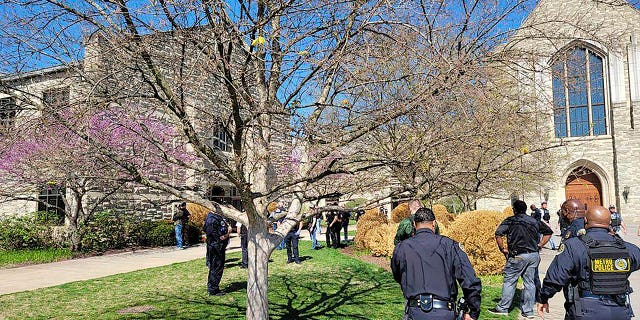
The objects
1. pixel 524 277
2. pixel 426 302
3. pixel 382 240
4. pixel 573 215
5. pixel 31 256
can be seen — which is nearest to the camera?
pixel 426 302

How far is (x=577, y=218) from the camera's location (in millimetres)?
6520

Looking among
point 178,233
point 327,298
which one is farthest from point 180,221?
point 327,298

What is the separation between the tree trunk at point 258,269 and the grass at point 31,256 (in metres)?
11.4

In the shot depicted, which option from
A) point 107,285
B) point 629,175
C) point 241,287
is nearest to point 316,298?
point 241,287

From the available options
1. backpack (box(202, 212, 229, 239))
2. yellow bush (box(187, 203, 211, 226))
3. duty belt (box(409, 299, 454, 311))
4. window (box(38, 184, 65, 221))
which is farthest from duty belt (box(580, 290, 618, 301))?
window (box(38, 184, 65, 221))

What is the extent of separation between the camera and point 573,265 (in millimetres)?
4207

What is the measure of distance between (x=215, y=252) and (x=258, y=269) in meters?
3.75

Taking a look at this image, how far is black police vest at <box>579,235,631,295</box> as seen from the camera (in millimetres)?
4079

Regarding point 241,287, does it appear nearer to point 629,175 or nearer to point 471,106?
point 471,106

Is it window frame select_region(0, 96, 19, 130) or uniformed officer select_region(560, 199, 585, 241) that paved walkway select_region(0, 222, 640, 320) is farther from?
window frame select_region(0, 96, 19, 130)

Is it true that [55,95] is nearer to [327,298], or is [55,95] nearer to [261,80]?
[261,80]

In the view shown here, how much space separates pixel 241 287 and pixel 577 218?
5.88m

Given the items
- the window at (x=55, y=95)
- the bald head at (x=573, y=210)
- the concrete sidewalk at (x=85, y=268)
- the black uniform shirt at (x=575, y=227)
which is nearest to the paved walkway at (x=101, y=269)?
the concrete sidewalk at (x=85, y=268)

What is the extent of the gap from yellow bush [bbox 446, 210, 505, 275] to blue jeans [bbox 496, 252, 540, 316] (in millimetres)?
3600
